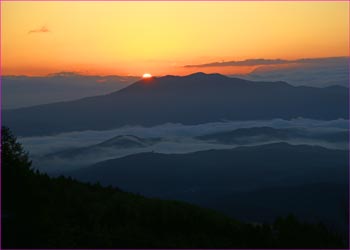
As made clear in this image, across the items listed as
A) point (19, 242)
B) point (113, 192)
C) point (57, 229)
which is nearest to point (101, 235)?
point (57, 229)

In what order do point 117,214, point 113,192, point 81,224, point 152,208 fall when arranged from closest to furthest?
point 81,224 < point 117,214 < point 152,208 < point 113,192

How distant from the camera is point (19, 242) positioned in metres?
24.4

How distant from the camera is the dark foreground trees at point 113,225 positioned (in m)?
25.9

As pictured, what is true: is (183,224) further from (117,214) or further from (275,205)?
(275,205)

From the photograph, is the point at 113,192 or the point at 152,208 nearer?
the point at 152,208

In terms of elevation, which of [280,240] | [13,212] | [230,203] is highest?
[13,212]

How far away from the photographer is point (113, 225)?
29.8 metres

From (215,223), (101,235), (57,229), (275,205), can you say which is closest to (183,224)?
(215,223)

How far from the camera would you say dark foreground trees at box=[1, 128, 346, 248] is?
2589 centimetres

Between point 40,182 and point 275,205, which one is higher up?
point 40,182

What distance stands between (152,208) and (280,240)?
9069 millimetres

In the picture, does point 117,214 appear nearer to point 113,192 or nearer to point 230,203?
point 113,192

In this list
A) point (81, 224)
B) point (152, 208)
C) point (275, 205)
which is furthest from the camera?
point (275, 205)

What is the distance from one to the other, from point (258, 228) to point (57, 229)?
11.6 meters
